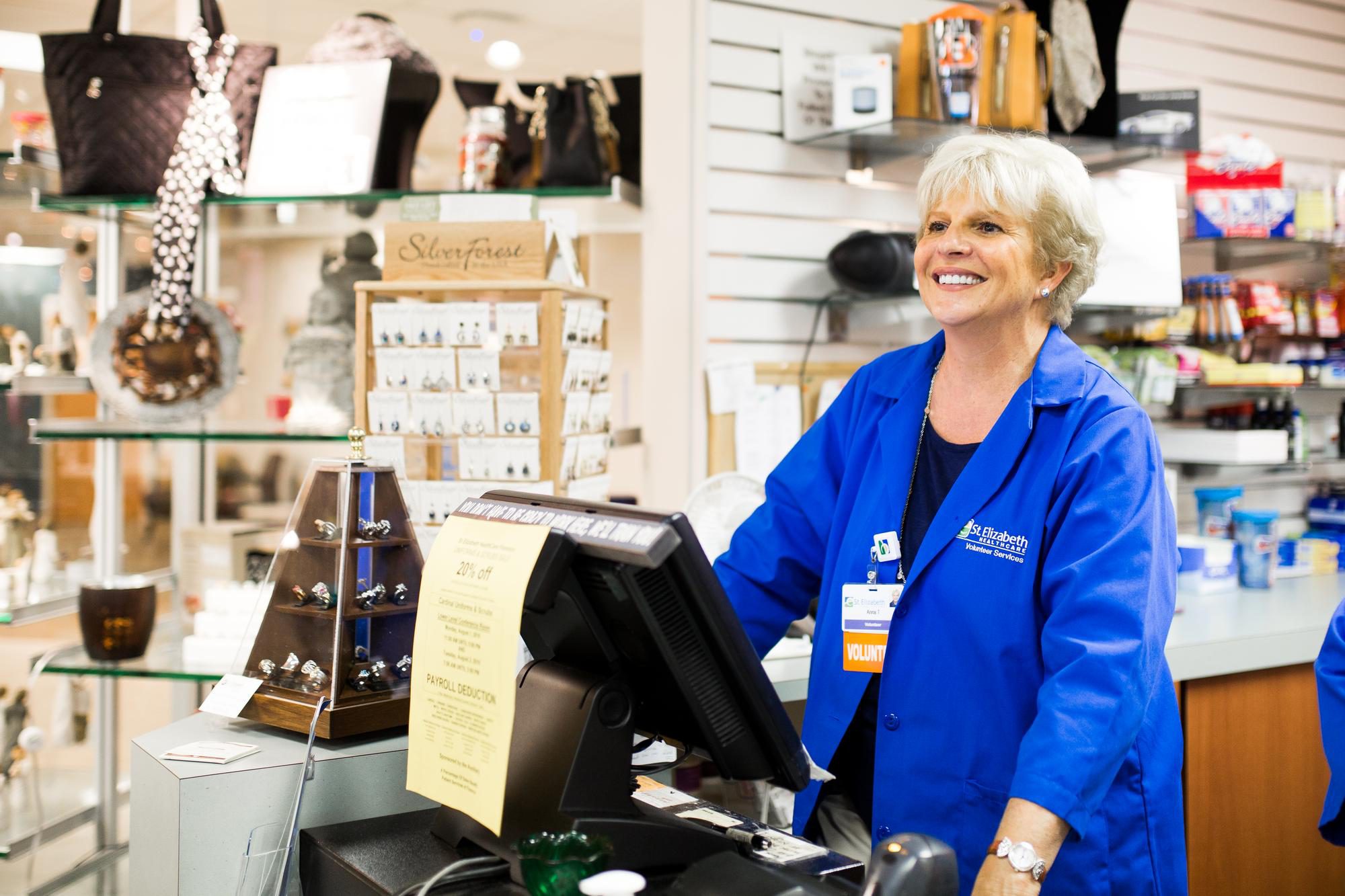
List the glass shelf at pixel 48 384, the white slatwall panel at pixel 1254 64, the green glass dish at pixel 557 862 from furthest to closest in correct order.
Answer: the white slatwall panel at pixel 1254 64 < the glass shelf at pixel 48 384 < the green glass dish at pixel 557 862

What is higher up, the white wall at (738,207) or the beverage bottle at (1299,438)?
the white wall at (738,207)

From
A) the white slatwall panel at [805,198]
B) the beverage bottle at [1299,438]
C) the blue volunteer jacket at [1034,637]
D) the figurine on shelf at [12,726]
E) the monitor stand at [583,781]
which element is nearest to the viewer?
the monitor stand at [583,781]

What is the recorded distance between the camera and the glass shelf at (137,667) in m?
2.45

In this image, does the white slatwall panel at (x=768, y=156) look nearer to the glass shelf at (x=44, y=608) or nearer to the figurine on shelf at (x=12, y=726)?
the glass shelf at (x=44, y=608)

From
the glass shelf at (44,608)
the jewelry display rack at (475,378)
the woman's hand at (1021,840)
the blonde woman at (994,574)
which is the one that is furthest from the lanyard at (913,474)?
the glass shelf at (44,608)

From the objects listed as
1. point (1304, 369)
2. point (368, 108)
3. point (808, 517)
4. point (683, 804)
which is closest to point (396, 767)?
point (683, 804)

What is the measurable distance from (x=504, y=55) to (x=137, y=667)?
5.10 metres

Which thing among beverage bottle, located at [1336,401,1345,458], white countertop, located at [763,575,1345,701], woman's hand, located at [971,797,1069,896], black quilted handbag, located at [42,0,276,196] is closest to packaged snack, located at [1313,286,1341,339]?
beverage bottle, located at [1336,401,1345,458]

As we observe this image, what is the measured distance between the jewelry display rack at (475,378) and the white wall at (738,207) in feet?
2.67

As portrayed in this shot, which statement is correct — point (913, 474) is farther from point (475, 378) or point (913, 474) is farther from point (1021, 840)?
point (475, 378)

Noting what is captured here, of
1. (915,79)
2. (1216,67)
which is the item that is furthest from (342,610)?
(1216,67)

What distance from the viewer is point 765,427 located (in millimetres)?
3326

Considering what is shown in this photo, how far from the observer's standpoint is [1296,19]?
4.54 meters

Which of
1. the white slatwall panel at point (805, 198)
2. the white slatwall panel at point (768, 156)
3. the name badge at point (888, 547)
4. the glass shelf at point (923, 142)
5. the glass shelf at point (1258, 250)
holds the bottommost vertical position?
the name badge at point (888, 547)
